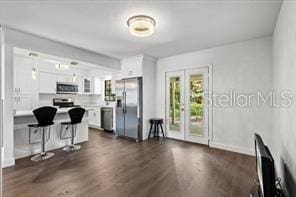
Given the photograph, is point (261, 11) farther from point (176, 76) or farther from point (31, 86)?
point (31, 86)

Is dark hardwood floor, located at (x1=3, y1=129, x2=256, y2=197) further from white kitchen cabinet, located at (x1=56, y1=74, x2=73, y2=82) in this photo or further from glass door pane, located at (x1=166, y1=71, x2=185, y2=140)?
white kitchen cabinet, located at (x1=56, y1=74, x2=73, y2=82)

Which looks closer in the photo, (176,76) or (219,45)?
(219,45)

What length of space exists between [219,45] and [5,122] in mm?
5015

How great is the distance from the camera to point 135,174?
271 cm

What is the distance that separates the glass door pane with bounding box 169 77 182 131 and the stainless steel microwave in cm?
421

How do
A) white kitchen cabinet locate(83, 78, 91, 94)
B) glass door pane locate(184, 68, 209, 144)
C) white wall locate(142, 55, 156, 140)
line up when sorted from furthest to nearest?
white kitchen cabinet locate(83, 78, 91, 94) → white wall locate(142, 55, 156, 140) → glass door pane locate(184, 68, 209, 144)

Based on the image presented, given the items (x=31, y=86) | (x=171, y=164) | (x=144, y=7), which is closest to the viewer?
(x=144, y=7)

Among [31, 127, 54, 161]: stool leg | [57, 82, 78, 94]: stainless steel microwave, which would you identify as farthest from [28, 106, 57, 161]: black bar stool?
[57, 82, 78, 94]: stainless steel microwave

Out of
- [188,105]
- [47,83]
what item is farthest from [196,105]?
[47,83]

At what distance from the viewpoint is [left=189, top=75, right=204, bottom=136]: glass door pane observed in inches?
177

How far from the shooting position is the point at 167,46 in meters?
4.10

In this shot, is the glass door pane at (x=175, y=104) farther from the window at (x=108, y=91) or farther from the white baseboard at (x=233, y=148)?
the window at (x=108, y=91)

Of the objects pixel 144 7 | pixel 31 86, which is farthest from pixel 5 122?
pixel 144 7

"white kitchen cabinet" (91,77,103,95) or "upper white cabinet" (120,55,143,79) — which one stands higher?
"upper white cabinet" (120,55,143,79)
